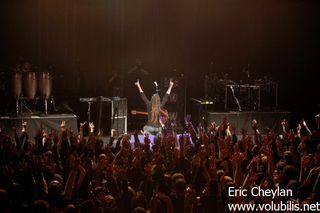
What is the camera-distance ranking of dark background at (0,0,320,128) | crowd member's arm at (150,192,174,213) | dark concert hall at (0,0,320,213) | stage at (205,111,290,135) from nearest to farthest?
1. crowd member's arm at (150,192,174,213)
2. dark concert hall at (0,0,320,213)
3. stage at (205,111,290,135)
4. dark background at (0,0,320,128)

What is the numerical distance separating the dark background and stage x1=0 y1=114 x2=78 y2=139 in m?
4.23

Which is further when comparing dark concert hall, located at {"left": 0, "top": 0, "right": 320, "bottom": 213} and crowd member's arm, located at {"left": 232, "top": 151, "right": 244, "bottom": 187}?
dark concert hall, located at {"left": 0, "top": 0, "right": 320, "bottom": 213}

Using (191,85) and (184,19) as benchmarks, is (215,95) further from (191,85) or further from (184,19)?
(184,19)

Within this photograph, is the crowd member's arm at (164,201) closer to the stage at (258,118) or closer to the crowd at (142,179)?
the crowd at (142,179)

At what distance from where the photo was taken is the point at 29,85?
12.7m

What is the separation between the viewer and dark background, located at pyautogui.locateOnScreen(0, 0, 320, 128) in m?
16.2

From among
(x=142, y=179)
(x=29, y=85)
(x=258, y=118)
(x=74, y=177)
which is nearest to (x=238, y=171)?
(x=142, y=179)

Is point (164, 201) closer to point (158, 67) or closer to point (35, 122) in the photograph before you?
point (35, 122)

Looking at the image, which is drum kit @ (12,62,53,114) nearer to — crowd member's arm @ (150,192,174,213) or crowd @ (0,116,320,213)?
crowd @ (0,116,320,213)

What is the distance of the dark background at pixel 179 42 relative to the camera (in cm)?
1623

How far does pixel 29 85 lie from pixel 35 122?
156 centimetres

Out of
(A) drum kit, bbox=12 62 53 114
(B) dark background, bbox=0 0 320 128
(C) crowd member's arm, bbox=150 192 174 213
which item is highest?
(B) dark background, bbox=0 0 320 128

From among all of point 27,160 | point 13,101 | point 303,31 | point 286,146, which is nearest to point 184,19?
point 303,31

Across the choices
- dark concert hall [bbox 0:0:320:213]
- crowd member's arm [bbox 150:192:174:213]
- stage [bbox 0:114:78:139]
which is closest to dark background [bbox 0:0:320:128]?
dark concert hall [bbox 0:0:320:213]
